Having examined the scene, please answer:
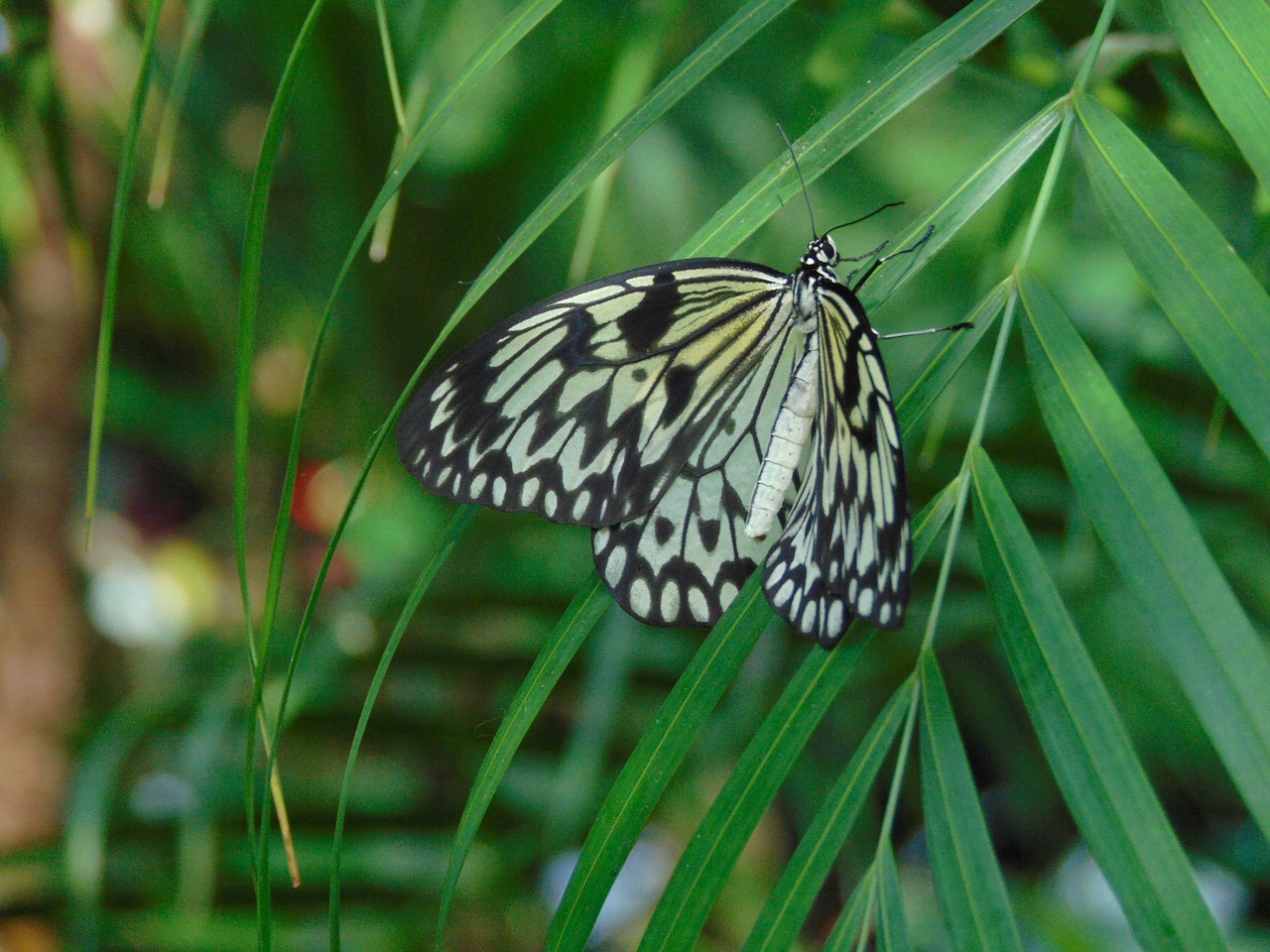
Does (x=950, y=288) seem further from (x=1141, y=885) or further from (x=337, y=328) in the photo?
(x=1141, y=885)

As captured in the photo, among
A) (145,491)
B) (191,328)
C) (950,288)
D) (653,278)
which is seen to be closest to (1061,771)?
(653,278)

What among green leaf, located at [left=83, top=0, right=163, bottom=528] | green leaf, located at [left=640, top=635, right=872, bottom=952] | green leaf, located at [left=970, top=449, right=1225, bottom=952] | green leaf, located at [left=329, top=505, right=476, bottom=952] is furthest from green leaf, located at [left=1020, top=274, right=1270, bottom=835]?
green leaf, located at [left=83, top=0, right=163, bottom=528]

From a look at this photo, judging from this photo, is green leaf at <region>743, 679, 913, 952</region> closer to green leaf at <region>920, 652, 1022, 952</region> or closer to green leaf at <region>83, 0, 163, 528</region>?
green leaf at <region>920, 652, 1022, 952</region>

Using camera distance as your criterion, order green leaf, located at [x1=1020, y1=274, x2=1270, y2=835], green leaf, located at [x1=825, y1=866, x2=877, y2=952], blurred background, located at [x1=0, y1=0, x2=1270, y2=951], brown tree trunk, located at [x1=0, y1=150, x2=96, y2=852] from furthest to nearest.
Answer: brown tree trunk, located at [x1=0, y1=150, x2=96, y2=852]
blurred background, located at [x1=0, y1=0, x2=1270, y2=951]
green leaf, located at [x1=825, y1=866, x2=877, y2=952]
green leaf, located at [x1=1020, y1=274, x2=1270, y2=835]

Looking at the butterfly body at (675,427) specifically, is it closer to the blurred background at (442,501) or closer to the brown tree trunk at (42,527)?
the blurred background at (442,501)

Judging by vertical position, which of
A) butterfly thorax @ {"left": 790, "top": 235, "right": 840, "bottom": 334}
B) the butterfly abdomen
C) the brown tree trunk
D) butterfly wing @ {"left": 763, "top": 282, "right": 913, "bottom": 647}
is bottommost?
butterfly wing @ {"left": 763, "top": 282, "right": 913, "bottom": 647}

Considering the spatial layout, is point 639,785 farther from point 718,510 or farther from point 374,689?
point 718,510
